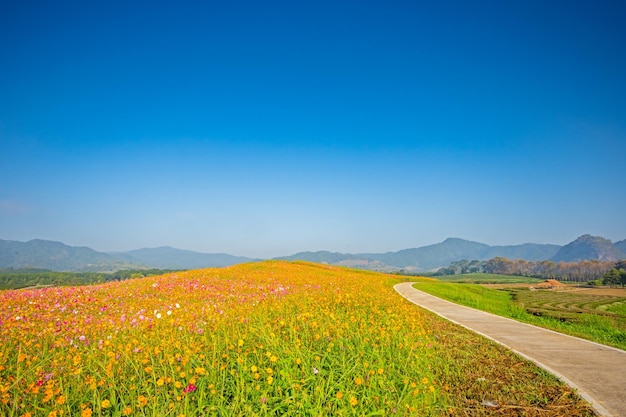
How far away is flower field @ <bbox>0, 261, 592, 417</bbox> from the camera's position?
3508 millimetres

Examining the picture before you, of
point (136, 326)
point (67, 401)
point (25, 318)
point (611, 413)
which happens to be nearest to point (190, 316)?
point (136, 326)

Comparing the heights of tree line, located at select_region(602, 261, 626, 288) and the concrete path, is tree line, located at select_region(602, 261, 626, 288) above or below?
below

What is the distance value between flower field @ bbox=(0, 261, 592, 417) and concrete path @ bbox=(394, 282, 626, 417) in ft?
1.30

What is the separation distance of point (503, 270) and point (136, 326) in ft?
636

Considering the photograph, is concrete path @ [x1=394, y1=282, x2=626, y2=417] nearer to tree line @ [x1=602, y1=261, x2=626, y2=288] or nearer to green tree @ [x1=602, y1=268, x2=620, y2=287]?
tree line @ [x1=602, y1=261, x2=626, y2=288]

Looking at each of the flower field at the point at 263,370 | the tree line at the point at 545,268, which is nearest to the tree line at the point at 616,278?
the tree line at the point at 545,268

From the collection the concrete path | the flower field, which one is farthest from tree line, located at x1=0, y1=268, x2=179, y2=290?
the concrete path

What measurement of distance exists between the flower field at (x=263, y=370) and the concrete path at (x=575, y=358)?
0.40 metres

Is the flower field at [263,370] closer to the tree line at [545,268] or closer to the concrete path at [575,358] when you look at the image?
the concrete path at [575,358]

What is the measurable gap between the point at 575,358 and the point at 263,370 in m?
6.65

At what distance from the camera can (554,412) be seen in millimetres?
4250

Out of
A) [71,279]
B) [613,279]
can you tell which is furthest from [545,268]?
[71,279]

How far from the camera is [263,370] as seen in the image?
3965 mm

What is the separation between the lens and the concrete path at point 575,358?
470 centimetres
